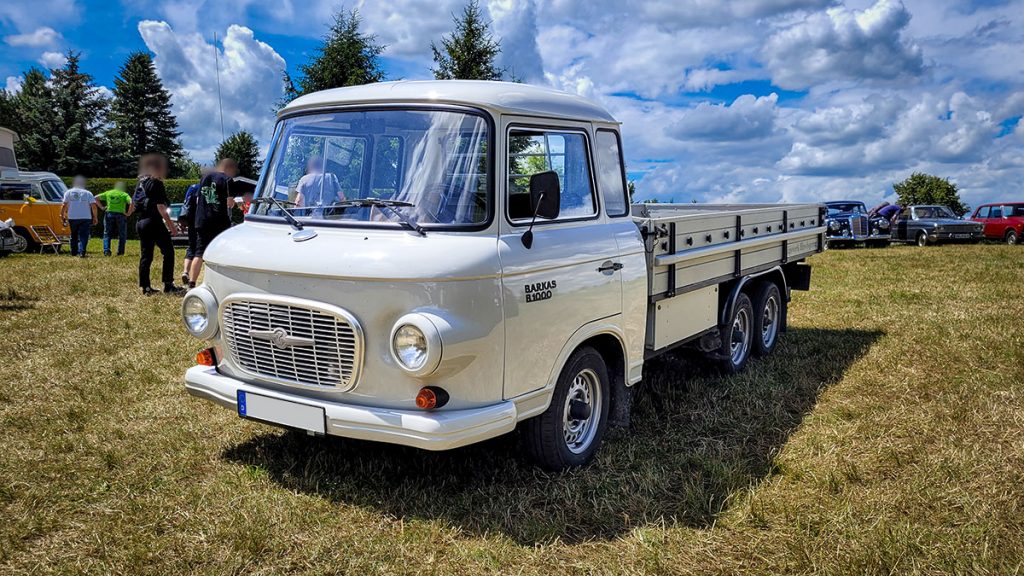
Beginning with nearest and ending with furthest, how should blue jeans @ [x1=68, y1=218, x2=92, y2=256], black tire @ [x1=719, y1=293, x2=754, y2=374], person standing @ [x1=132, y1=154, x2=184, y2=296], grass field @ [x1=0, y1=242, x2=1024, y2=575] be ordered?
grass field @ [x1=0, y1=242, x2=1024, y2=575]
black tire @ [x1=719, y1=293, x2=754, y2=374]
person standing @ [x1=132, y1=154, x2=184, y2=296]
blue jeans @ [x1=68, y1=218, x2=92, y2=256]

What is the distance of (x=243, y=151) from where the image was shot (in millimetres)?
42906

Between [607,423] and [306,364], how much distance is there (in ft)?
6.73

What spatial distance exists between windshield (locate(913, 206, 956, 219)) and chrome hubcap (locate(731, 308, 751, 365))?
878 inches

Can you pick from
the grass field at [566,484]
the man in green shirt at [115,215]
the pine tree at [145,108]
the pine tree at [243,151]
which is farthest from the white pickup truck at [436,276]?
the pine tree at [145,108]

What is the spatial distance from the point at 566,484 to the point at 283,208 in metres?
2.28

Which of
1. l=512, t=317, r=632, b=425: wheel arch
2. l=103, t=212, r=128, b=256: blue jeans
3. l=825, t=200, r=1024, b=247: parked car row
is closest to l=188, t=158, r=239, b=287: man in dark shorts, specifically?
l=512, t=317, r=632, b=425: wheel arch

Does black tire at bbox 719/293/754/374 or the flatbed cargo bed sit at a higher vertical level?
the flatbed cargo bed

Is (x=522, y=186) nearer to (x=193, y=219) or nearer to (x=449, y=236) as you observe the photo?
(x=449, y=236)

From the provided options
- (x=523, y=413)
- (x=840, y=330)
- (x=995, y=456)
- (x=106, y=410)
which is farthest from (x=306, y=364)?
(x=840, y=330)

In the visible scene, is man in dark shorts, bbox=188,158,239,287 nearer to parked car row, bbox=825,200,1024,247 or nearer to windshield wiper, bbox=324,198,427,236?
windshield wiper, bbox=324,198,427,236

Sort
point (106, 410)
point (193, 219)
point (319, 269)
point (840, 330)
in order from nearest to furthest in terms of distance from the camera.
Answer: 1. point (319, 269)
2. point (106, 410)
3. point (840, 330)
4. point (193, 219)

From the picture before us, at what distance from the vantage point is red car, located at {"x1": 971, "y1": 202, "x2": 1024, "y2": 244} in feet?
86.0

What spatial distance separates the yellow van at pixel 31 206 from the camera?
65.6 feet

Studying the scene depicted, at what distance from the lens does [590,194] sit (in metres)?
5.11
